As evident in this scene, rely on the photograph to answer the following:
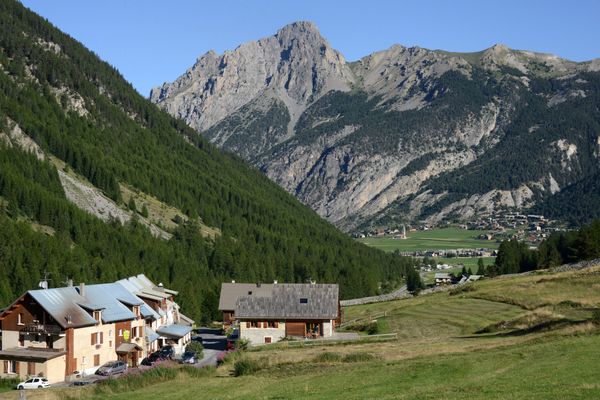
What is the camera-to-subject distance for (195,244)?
19725 centimetres

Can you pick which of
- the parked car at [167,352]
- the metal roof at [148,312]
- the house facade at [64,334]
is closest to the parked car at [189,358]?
the parked car at [167,352]

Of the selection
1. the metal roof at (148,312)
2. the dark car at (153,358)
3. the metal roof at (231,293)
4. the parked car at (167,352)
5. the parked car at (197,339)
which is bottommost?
the dark car at (153,358)

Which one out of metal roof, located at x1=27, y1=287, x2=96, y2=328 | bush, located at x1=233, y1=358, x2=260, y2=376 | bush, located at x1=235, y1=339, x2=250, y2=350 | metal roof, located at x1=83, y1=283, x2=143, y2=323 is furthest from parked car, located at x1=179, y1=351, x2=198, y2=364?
bush, located at x1=233, y1=358, x2=260, y2=376

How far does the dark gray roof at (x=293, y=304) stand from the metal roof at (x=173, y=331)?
691cm

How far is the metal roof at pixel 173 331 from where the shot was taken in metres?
93.1

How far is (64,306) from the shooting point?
7612 cm

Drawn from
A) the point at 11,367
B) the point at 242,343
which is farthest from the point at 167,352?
the point at 11,367

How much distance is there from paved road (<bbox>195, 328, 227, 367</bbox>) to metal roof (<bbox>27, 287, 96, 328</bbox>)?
39.4 ft

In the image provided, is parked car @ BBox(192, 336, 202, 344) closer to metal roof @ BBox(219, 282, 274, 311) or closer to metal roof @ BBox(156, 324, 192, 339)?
metal roof @ BBox(156, 324, 192, 339)

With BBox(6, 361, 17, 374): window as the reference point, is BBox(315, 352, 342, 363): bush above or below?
above

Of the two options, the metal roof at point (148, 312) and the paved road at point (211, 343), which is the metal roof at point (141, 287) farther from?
the paved road at point (211, 343)

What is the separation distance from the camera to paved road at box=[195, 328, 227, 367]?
82438 mm

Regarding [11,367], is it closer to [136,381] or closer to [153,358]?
[153,358]

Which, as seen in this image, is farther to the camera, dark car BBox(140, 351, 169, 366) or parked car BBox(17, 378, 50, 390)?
dark car BBox(140, 351, 169, 366)
